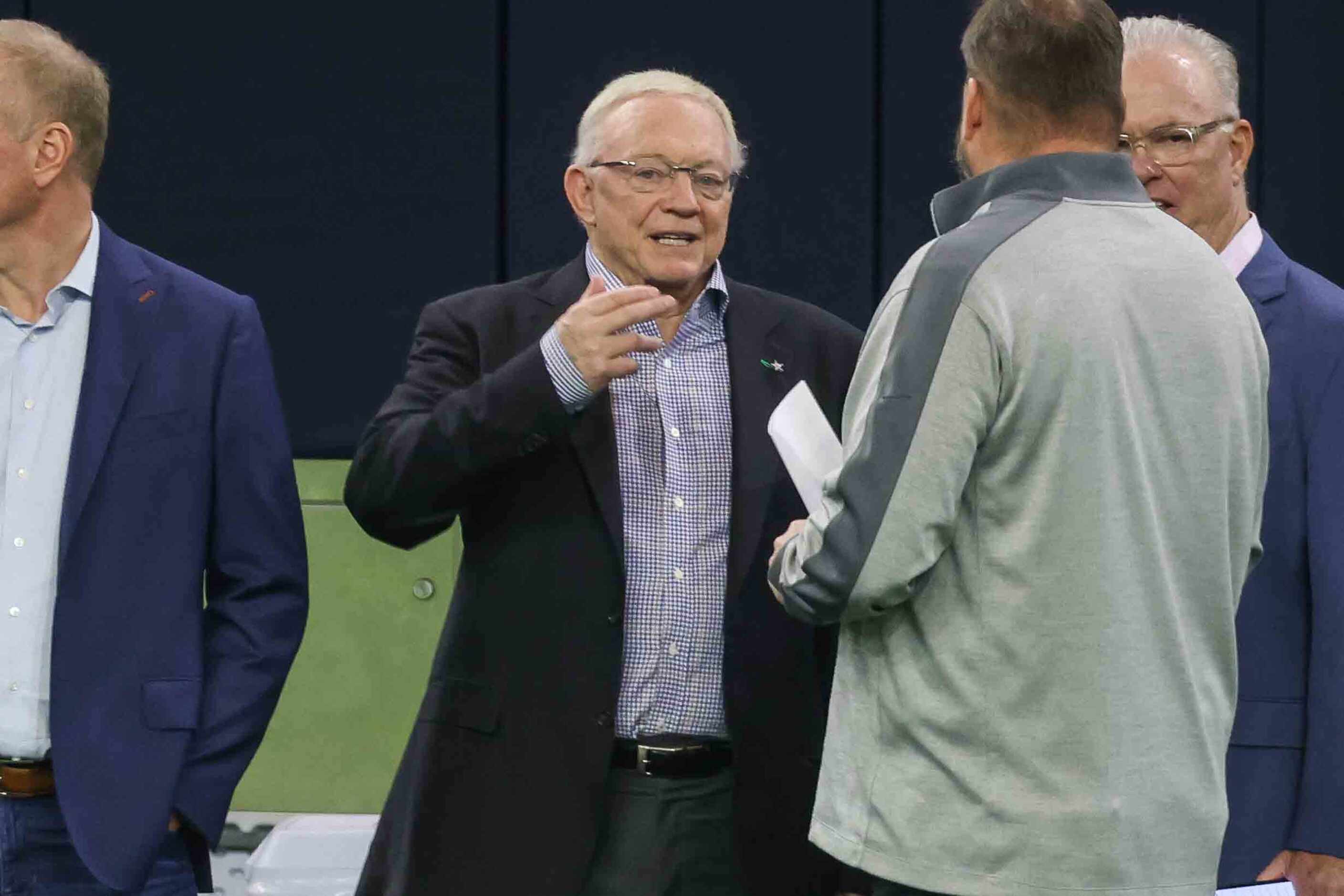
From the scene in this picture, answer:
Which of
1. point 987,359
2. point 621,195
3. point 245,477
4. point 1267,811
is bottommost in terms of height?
point 1267,811

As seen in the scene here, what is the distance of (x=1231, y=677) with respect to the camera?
1573 mm

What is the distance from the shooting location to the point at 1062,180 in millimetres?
1549

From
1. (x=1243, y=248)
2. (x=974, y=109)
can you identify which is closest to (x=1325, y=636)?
(x=1243, y=248)

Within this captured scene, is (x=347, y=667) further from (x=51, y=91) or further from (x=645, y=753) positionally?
(x=51, y=91)

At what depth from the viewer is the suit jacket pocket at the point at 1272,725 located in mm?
1831

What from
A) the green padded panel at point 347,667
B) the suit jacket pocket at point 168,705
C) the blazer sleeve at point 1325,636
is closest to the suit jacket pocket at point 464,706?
the suit jacket pocket at point 168,705

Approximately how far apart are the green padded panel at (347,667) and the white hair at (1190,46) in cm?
181

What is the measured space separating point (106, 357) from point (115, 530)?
19cm

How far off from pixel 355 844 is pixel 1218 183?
2.11 metres

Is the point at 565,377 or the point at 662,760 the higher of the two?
the point at 565,377

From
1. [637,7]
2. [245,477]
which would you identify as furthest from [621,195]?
[637,7]

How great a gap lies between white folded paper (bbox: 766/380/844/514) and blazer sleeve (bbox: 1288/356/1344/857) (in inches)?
20.6

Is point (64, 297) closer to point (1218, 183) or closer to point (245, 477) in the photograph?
point (245, 477)

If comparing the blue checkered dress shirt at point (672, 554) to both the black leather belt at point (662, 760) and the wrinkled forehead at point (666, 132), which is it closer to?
the black leather belt at point (662, 760)
